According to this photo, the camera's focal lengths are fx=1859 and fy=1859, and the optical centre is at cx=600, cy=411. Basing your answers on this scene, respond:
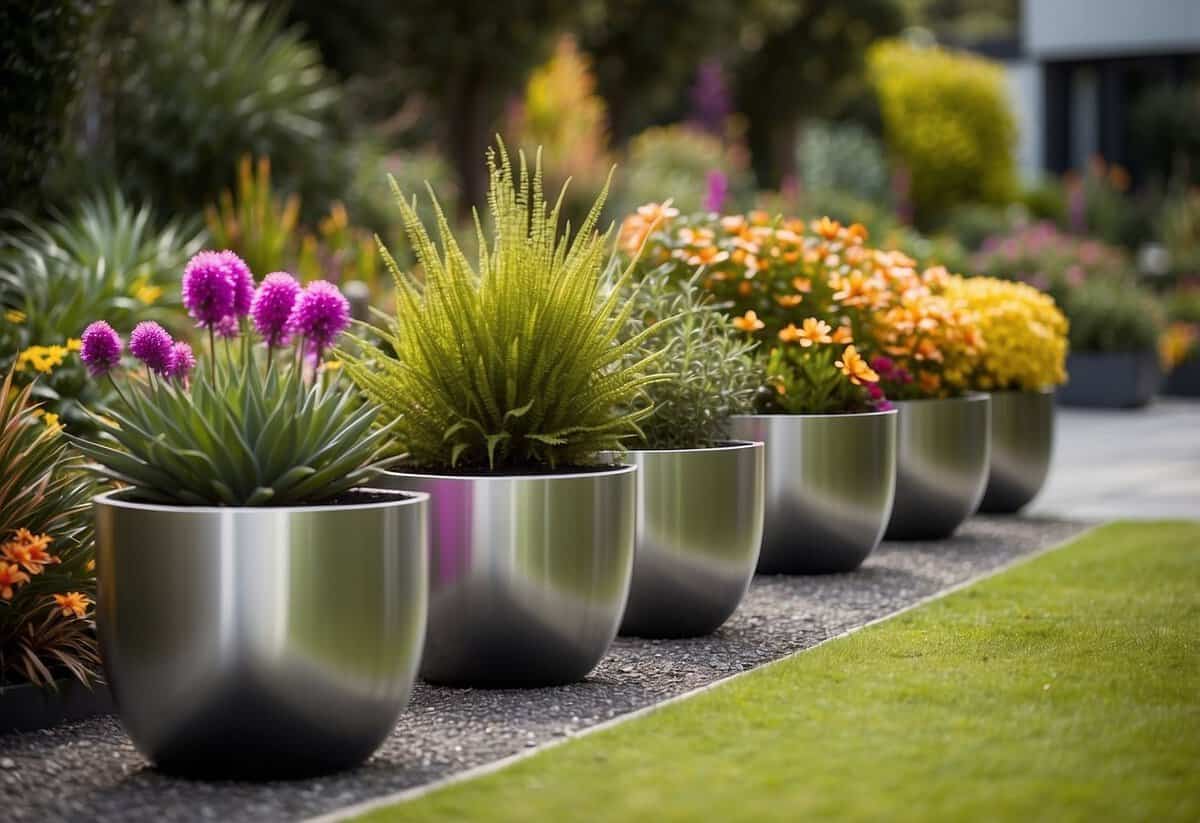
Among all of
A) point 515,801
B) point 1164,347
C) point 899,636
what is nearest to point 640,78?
point 1164,347

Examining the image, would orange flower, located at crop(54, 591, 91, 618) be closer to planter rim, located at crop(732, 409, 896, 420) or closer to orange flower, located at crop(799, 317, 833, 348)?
planter rim, located at crop(732, 409, 896, 420)

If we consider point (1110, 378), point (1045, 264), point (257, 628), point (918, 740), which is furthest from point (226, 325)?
point (1045, 264)

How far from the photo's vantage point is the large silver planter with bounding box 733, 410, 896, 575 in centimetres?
781

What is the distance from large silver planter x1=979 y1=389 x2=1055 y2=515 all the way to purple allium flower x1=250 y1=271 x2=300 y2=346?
212 inches

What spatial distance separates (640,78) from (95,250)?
2017cm

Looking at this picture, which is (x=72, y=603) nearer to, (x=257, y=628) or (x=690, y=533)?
(x=257, y=628)

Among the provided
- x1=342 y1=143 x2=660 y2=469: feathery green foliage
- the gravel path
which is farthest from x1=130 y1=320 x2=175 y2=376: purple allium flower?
the gravel path

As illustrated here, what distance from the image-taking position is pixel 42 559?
17.3ft

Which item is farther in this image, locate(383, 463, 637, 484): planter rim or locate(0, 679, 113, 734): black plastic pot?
locate(383, 463, 637, 484): planter rim

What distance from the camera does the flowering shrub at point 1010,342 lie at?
9.98 m

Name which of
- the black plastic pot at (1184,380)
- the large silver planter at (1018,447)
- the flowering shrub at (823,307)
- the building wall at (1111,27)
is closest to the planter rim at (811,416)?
the flowering shrub at (823,307)

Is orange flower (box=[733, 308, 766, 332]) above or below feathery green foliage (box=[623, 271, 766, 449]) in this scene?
above

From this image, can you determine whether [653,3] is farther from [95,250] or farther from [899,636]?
[899,636]

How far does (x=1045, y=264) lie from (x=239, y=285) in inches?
651
